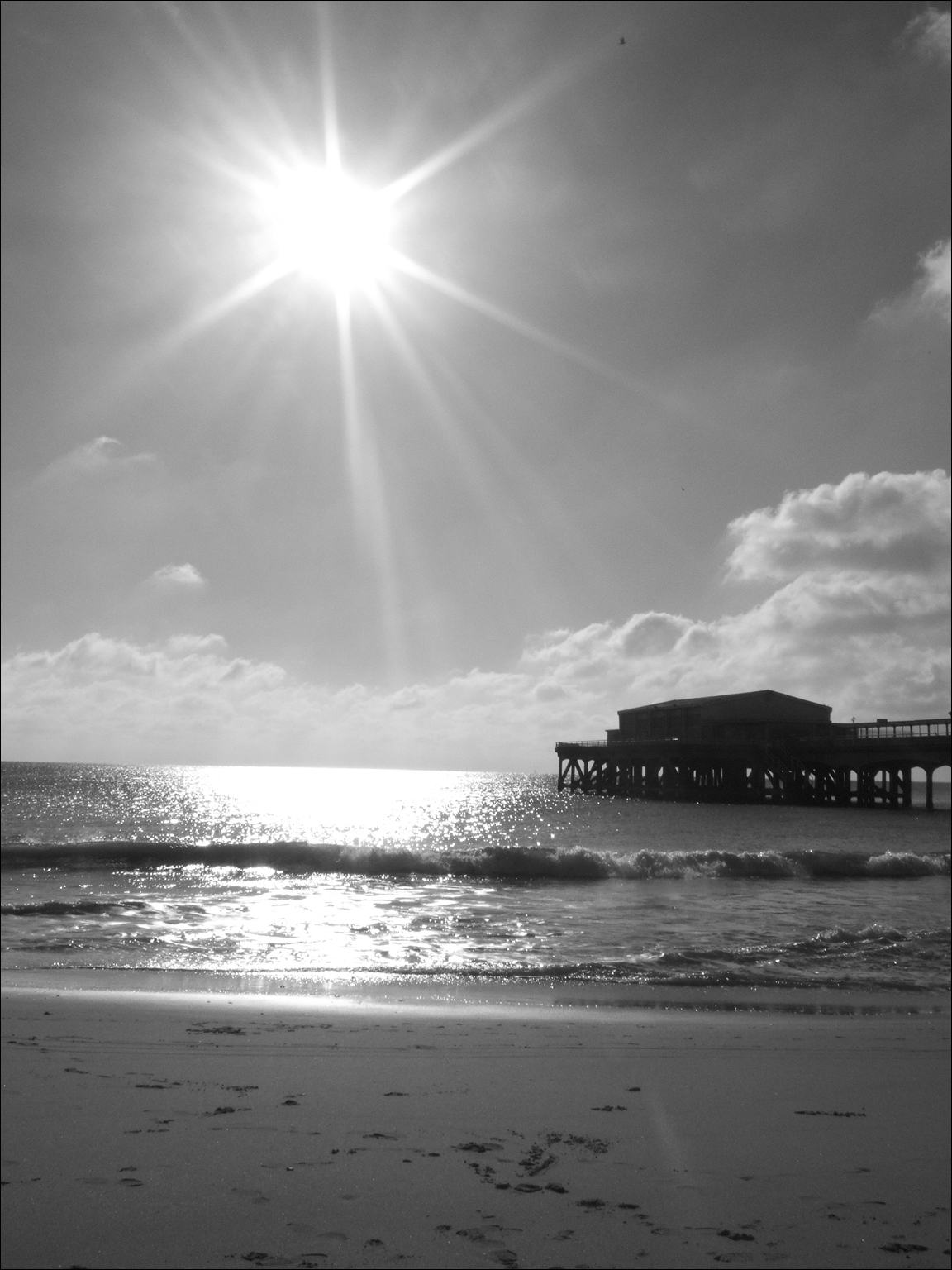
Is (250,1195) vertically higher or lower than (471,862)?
higher

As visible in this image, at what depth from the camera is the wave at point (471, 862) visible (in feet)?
78.6

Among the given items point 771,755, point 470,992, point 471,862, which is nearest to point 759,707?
point 771,755

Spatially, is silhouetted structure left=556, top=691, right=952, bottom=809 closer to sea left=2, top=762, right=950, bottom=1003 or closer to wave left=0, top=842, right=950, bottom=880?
sea left=2, top=762, right=950, bottom=1003

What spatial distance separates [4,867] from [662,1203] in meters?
22.8

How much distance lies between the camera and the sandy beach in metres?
3.95

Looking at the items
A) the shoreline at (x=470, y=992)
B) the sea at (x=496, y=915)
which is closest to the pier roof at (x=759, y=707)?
the sea at (x=496, y=915)

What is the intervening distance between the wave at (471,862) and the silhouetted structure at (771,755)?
28501mm

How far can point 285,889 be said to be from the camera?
19109 mm

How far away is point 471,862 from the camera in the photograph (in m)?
24.5

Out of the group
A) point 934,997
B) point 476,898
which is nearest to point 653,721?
point 476,898

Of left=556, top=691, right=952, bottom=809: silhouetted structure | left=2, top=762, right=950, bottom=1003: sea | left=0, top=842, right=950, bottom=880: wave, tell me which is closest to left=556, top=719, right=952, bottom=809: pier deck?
left=556, top=691, right=952, bottom=809: silhouetted structure

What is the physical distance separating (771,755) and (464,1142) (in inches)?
2169

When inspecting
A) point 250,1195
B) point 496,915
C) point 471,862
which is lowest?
point 471,862

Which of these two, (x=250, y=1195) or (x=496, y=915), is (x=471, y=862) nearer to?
(x=496, y=915)
